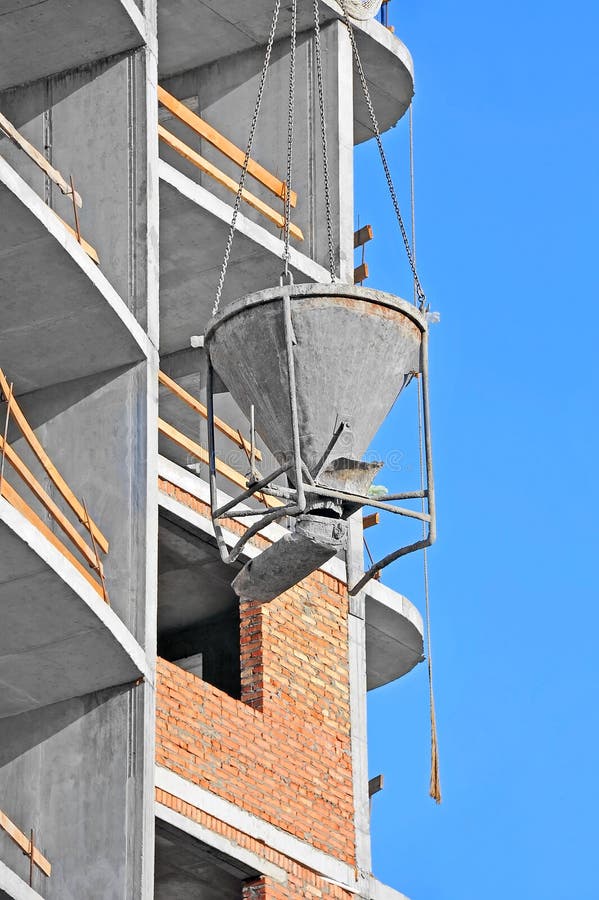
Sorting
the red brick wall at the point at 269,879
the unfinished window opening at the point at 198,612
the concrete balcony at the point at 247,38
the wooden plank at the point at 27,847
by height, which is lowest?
the wooden plank at the point at 27,847

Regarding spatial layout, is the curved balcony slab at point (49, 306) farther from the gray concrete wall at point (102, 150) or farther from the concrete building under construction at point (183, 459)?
the gray concrete wall at point (102, 150)

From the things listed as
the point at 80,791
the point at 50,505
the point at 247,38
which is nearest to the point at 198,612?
the point at 80,791

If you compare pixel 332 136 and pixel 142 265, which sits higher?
pixel 332 136

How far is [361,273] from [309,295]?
837 centimetres

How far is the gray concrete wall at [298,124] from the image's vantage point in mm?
22672

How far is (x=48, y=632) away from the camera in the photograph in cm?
1788

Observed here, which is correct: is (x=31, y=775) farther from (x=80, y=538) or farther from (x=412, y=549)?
(x=412, y=549)

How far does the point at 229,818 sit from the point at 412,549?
4.92 metres

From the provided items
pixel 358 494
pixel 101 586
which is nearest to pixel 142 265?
pixel 101 586

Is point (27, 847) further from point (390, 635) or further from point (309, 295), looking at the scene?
point (390, 635)

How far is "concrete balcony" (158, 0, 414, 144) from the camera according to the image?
893 inches

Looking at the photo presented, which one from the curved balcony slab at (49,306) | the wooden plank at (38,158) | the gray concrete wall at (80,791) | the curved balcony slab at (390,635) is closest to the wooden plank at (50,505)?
the gray concrete wall at (80,791)

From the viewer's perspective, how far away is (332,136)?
75.4 ft

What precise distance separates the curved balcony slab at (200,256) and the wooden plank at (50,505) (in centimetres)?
323
